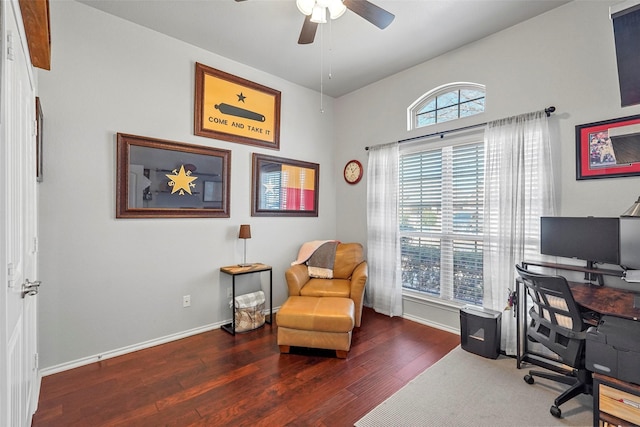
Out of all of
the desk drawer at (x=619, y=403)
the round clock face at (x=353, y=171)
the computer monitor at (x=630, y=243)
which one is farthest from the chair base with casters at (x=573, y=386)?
the round clock face at (x=353, y=171)

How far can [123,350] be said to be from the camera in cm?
262

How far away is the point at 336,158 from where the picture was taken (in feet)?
14.5

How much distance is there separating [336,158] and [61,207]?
3265 mm

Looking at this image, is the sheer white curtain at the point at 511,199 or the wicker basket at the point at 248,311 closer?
the sheer white curtain at the point at 511,199

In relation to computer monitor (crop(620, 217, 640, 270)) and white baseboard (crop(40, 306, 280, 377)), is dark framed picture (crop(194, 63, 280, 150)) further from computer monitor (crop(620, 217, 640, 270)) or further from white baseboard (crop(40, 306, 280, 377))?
computer monitor (crop(620, 217, 640, 270))

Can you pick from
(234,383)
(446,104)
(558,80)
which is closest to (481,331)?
(234,383)

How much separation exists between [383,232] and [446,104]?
1.68 metres

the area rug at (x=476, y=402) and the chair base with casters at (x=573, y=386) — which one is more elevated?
the chair base with casters at (x=573, y=386)

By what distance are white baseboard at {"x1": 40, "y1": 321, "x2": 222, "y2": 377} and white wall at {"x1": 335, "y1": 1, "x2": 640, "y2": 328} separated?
2445 mm

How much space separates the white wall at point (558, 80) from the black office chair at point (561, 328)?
958 mm

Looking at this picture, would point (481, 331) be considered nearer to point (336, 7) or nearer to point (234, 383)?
point (234, 383)

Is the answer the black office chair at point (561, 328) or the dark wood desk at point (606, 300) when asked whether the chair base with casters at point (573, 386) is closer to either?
the black office chair at point (561, 328)

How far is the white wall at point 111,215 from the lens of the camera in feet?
7.63

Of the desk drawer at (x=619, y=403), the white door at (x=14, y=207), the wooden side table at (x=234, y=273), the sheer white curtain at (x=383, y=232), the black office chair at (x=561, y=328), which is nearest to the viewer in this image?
the white door at (x=14, y=207)
